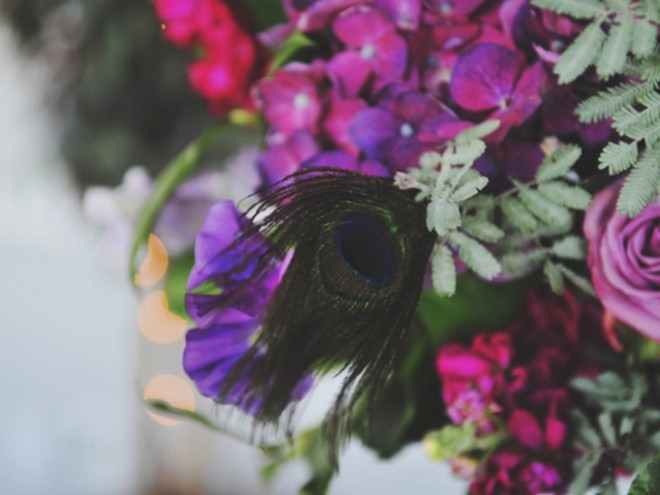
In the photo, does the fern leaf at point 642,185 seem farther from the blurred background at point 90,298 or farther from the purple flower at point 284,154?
the blurred background at point 90,298

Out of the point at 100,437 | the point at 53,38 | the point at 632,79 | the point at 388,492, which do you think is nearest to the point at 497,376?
the point at 632,79

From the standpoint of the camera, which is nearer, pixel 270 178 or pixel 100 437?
pixel 270 178

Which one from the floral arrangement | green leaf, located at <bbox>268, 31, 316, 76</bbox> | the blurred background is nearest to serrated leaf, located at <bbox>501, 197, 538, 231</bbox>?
the floral arrangement

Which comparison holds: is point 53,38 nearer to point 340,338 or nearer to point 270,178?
point 270,178

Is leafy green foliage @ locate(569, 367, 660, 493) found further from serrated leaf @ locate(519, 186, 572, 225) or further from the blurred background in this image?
the blurred background

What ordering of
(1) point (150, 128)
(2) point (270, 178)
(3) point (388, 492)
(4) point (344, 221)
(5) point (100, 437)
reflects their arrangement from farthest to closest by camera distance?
(5) point (100, 437), (3) point (388, 492), (1) point (150, 128), (2) point (270, 178), (4) point (344, 221)

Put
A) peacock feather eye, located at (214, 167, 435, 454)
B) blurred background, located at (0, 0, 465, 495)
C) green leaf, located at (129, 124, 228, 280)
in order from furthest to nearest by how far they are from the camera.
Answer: blurred background, located at (0, 0, 465, 495) → green leaf, located at (129, 124, 228, 280) → peacock feather eye, located at (214, 167, 435, 454)

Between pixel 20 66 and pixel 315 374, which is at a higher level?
pixel 315 374
